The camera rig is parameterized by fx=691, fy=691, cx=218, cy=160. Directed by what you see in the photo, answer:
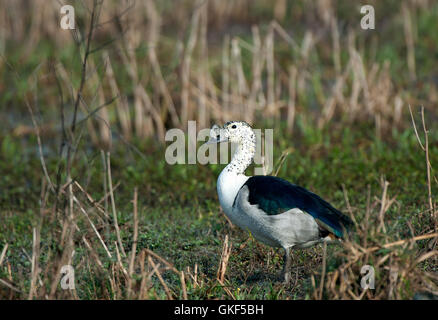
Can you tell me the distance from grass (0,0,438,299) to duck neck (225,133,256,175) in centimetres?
67

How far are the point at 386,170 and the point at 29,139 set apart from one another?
489 centimetres

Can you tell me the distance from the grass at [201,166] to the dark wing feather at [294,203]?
22 centimetres

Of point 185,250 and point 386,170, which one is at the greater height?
point 386,170

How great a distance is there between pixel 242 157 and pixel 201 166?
9.44ft

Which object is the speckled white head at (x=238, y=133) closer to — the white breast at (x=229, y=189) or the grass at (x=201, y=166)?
the white breast at (x=229, y=189)

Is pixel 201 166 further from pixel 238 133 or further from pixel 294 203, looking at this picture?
pixel 294 203

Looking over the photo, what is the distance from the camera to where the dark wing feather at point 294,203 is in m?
4.82

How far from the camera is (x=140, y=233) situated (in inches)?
231

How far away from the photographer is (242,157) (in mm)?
5402

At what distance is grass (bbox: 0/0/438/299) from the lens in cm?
427
